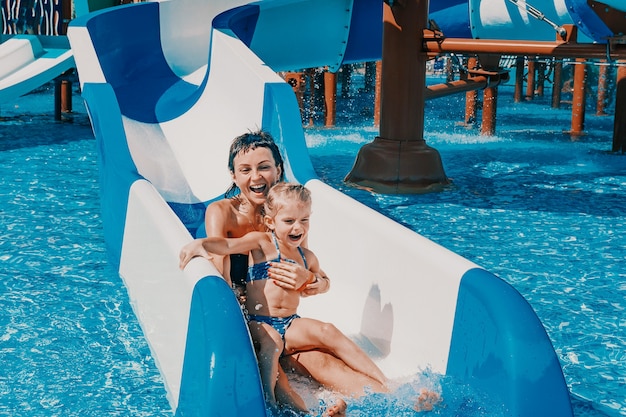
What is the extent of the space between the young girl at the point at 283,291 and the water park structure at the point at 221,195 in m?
0.17

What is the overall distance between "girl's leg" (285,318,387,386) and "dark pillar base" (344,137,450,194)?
2901 millimetres

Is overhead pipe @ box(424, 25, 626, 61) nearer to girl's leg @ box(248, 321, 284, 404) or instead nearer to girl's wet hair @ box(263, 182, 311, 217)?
girl's wet hair @ box(263, 182, 311, 217)

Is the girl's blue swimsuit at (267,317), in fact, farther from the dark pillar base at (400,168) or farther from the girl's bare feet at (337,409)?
the dark pillar base at (400,168)

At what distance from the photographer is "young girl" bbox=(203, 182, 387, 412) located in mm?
2045

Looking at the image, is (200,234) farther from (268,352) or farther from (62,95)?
(62,95)

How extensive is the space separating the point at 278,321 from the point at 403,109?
3043 mm

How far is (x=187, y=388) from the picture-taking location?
177 cm

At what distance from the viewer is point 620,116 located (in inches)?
249

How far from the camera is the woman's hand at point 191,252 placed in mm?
1949

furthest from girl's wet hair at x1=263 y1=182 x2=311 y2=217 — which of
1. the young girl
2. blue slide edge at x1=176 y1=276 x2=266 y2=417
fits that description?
blue slide edge at x1=176 y1=276 x2=266 y2=417

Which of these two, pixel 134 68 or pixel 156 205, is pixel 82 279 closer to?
pixel 156 205

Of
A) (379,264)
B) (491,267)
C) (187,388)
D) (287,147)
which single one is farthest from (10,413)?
(491,267)

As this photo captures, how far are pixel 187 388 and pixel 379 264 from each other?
80cm

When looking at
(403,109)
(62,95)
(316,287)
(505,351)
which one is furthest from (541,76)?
(505,351)
